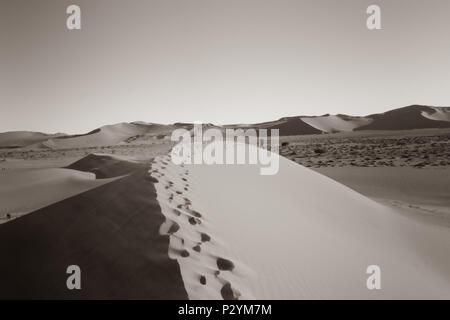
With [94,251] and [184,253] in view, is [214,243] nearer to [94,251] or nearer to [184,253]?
[184,253]

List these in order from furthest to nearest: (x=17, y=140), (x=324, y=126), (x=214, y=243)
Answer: (x=17, y=140) < (x=324, y=126) < (x=214, y=243)

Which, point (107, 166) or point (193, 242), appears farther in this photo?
point (107, 166)

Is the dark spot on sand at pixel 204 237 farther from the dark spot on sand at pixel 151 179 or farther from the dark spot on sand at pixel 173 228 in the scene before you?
the dark spot on sand at pixel 151 179

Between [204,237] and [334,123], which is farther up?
[334,123]

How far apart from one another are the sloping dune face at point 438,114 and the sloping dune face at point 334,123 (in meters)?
14.2

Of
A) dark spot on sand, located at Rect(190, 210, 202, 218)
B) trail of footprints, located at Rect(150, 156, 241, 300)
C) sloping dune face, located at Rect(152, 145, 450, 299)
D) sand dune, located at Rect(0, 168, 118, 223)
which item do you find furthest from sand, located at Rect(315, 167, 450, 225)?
sand dune, located at Rect(0, 168, 118, 223)

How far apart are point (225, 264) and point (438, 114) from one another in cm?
8547

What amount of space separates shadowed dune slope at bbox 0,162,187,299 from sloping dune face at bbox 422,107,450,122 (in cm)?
7748

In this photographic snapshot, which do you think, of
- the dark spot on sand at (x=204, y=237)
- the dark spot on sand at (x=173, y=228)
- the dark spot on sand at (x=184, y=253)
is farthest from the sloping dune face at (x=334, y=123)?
the dark spot on sand at (x=184, y=253)

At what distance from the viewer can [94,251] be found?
2574mm

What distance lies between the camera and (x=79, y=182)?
9.95m

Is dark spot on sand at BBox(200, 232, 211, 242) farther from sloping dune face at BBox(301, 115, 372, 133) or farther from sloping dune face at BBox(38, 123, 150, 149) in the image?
sloping dune face at BBox(301, 115, 372, 133)

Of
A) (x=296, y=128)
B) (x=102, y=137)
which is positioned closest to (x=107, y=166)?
(x=102, y=137)
